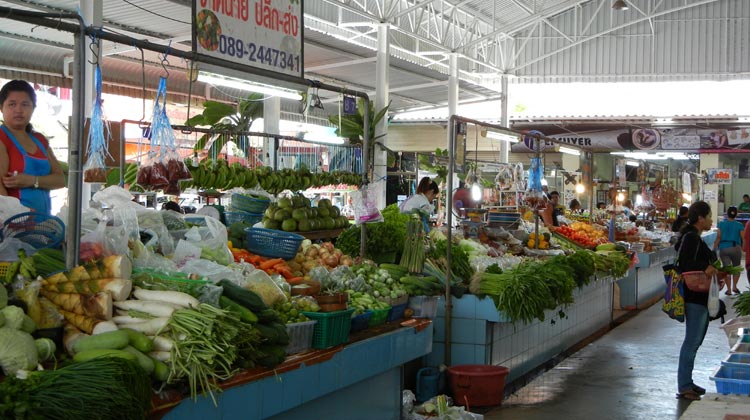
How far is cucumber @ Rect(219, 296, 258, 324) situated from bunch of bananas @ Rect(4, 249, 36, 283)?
86 cm

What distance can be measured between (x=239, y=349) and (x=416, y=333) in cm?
217

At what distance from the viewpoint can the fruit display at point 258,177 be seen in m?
6.87

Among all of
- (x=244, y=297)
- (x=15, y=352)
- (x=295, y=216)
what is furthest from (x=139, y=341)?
(x=295, y=216)

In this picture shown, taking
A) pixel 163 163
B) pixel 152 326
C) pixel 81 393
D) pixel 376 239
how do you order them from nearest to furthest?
1. pixel 81 393
2. pixel 152 326
3. pixel 163 163
4. pixel 376 239

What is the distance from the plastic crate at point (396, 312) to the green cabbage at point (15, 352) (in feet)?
9.91

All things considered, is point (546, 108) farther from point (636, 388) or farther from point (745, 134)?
point (636, 388)

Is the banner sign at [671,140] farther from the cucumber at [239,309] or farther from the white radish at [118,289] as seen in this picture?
the white radish at [118,289]

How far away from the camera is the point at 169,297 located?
3709 millimetres

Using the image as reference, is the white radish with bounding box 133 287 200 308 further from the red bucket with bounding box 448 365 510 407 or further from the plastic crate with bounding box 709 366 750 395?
the red bucket with bounding box 448 365 510 407

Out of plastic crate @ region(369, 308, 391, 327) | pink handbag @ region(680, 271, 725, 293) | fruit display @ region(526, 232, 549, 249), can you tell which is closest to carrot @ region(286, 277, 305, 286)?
plastic crate @ region(369, 308, 391, 327)

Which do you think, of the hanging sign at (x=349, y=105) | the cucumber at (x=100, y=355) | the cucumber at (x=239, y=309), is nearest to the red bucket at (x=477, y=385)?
the hanging sign at (x=349, y=105)

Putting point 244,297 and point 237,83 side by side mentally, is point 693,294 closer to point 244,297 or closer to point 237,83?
point 237,83

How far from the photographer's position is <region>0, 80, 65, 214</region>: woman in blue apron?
4.32m

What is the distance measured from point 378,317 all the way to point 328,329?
0.95 metres
